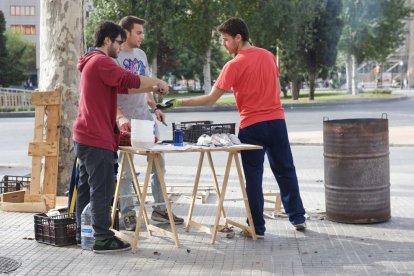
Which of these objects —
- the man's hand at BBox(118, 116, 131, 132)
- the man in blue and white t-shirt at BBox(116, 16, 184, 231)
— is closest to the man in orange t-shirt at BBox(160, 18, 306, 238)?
the man's hand at BBox(118, 116, 131, 132)

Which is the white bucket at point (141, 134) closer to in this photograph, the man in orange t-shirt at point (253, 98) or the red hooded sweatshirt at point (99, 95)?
the red hooded sweatshirt at point (99, 95)

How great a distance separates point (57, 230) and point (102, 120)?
122cm

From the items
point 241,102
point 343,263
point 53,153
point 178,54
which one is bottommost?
point 343,263

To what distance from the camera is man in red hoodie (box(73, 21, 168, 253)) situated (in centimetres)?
660

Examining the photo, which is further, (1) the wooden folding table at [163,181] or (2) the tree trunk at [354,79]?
(2) the tree trunk at [354,79]

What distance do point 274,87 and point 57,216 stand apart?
2472 millimetres

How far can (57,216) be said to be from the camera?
7.49m

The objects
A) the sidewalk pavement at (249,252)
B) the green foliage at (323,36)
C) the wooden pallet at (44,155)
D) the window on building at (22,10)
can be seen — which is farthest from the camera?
the window on building at (22,10)

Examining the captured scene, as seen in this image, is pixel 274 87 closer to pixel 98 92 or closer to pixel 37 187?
pixel 98 92

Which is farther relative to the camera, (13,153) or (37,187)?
(13,153)

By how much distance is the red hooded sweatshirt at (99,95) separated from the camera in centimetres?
655

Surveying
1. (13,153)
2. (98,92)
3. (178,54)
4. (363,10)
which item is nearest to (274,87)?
(98,92)

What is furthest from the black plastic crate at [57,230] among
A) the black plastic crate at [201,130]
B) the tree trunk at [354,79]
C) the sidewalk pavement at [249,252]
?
the tree trunk at [354,79]

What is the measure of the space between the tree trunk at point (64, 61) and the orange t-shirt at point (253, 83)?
290 centimetres
